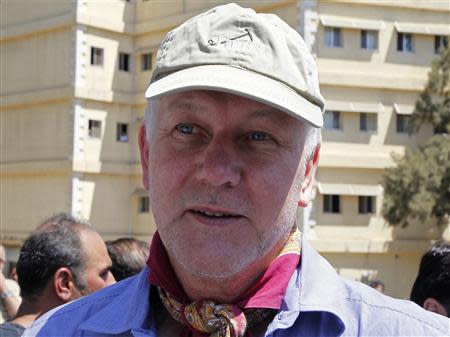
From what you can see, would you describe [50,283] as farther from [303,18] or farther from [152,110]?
[303,18]

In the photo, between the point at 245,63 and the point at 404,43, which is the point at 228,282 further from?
the point at 404,43

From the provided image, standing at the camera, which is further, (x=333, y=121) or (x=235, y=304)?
(x=333, y=121)

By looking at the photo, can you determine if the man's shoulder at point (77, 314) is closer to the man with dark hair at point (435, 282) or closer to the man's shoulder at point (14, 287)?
the man with dark hair at point (435, 282)

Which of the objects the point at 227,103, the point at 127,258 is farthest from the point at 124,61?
the point at 227,103

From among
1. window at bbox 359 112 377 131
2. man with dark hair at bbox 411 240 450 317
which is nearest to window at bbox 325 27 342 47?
window at bbox 359 112 377 131

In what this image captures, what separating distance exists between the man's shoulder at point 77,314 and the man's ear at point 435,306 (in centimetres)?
200

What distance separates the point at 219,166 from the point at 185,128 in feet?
0.45

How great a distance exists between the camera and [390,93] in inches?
997

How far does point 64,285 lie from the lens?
4273 millimetres

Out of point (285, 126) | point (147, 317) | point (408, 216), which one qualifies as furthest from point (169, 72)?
point (408, 216)

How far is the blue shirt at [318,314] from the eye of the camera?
1925mm

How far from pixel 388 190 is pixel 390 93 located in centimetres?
330

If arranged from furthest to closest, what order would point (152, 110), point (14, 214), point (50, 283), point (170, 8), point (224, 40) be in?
1. point (14, 214)
2. point (170, 8)
3. point (50, 283)
4. point (152, 110)
5. point (224, 40)

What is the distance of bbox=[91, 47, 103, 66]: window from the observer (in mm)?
28344
